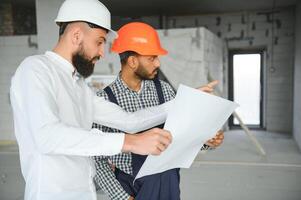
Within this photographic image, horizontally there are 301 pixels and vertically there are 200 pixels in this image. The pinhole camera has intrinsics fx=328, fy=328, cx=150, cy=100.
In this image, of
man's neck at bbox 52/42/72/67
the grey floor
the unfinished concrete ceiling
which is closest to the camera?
man's neck at bbox 52/42/72/67

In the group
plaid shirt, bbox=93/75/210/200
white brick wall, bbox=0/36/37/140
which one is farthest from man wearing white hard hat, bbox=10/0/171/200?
white brick wall, bbox=0/36/37/140

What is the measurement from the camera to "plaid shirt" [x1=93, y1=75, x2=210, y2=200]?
1212 mm

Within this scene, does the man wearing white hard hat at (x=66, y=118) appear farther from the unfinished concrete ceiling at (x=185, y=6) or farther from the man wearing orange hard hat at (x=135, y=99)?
the unfinished concrete ceiling at (x=185, y=6)

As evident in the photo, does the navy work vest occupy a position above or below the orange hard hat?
below

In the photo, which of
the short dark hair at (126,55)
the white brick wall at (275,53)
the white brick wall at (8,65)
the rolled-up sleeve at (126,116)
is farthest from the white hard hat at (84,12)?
the white brick wall at (275,53)

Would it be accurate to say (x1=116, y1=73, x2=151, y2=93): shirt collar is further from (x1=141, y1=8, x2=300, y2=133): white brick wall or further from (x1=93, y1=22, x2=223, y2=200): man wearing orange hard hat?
(x1=141, y1=8, x2=300, y2=133): white brick wall

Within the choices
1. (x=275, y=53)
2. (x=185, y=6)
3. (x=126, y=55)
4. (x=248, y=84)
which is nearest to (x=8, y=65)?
(x=185, y=6)

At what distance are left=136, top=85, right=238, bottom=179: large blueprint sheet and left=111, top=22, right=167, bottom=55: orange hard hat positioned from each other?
473mm

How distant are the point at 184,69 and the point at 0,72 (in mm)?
3537

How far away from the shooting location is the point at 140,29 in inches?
55.1

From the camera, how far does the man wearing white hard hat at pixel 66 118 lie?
0.75 m

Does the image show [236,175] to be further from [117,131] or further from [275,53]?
[275,53]

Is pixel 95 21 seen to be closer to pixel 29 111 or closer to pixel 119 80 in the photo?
pixel 29 111

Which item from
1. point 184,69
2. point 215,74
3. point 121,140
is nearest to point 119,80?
point 121,140
